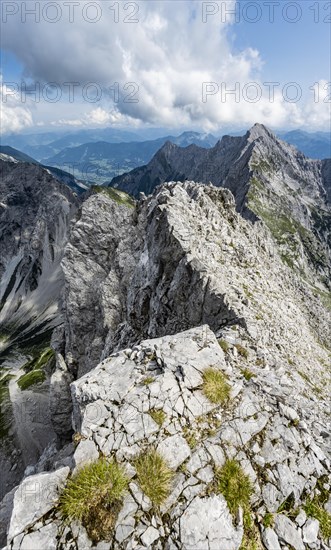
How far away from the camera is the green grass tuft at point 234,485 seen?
8352mm

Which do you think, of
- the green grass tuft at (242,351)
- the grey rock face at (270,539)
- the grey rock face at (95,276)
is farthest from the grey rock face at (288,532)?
the grey rock face at (95,276)

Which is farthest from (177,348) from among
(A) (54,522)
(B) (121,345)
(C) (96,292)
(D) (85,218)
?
(D) (85,218)

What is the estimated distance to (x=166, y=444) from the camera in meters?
9.48

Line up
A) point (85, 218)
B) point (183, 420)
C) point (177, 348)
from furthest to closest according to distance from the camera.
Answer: point (85, 218), point (177, 348), point (183, 420)

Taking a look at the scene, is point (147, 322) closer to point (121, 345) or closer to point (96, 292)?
point (121, 345)

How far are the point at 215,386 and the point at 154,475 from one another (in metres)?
3.90

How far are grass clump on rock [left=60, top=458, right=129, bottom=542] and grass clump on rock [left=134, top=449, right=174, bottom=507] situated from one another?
50cm

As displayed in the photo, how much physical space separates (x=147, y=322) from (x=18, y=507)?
2018 centimetres

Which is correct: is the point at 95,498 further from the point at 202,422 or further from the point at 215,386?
the point at 215,386

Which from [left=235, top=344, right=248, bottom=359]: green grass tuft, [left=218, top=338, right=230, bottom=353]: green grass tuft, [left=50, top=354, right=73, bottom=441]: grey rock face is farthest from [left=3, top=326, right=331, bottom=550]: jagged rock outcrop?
[left=50, top=354, right=73, bottom=441]: grey rock face

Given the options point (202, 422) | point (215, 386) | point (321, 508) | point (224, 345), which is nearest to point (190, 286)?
point (224, 345)

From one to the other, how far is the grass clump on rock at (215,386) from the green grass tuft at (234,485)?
7.25ft

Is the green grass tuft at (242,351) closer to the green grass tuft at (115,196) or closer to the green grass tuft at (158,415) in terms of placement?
the green grass tuft at (158,415)

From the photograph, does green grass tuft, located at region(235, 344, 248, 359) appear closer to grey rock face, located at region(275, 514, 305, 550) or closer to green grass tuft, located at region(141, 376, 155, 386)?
green grass tuft, located at region(141, 376, 155, 386)
